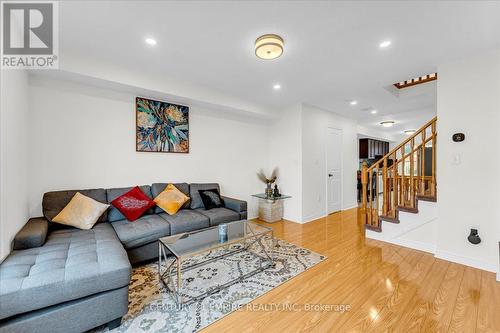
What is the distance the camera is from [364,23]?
199 cm

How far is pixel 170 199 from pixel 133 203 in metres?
0.49

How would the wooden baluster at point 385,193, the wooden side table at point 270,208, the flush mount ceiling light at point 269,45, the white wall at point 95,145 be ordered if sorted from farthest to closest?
the wooden side table at point 270,208, the wooden baluster at point 385,193, the white wall at point 95,145, the flush mount ceiling light at point 269,45

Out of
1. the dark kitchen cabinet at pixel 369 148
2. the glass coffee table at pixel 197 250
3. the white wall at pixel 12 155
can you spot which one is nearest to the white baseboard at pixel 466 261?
the glass coffee table at pixel 197 250

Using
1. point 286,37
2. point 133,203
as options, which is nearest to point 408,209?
point 286,37

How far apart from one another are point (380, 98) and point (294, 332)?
4.19 meters

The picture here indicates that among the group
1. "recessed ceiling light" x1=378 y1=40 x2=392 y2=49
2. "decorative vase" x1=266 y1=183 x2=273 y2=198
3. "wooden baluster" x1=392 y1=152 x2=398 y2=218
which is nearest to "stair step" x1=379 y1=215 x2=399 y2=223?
"wooden baluster" x1=392 y1=152 x2=398 y2=218

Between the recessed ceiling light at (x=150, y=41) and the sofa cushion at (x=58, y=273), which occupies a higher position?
the recessed ceiling light at (x=150, y=41)

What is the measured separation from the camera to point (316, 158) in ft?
15.9

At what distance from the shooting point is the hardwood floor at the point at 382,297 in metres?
1.65

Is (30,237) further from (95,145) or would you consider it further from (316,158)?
(316,158)

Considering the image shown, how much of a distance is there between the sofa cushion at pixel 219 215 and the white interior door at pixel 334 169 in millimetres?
2820

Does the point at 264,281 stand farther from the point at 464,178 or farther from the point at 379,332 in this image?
the point at 464,178

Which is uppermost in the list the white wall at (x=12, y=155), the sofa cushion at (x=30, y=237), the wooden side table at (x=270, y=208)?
the white wall at (x=12, y=155)

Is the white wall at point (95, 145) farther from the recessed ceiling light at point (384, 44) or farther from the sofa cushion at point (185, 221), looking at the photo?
the recessed ceiling light at point (384, 44)
